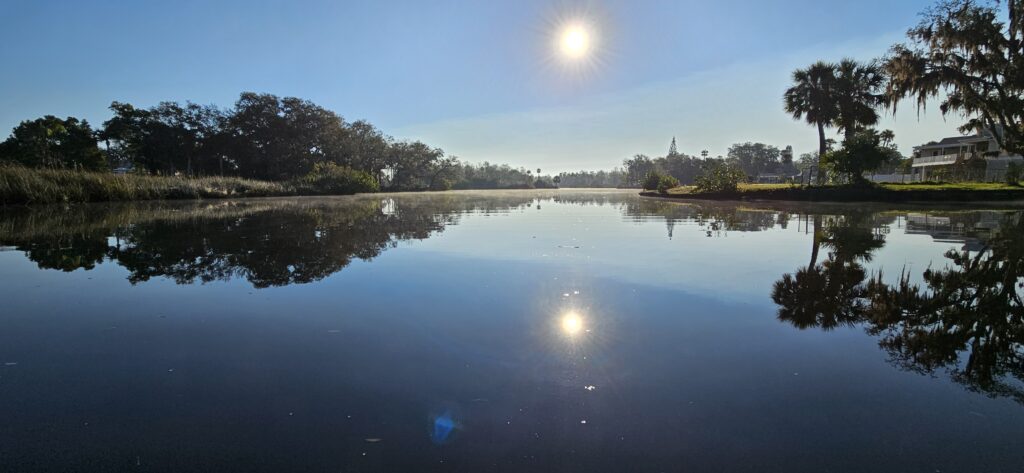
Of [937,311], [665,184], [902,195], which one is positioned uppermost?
[665,184]

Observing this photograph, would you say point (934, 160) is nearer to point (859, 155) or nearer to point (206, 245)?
point (859, 155)

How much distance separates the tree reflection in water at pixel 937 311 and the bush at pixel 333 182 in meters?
41.1

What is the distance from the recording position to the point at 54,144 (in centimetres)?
4988

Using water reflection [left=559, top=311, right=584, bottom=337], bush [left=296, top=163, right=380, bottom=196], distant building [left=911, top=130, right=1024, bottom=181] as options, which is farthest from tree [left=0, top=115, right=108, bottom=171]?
distant building [left=911, top=130, right=1024, bottom=181]

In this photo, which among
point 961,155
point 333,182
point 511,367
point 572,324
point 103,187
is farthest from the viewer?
point 961,155

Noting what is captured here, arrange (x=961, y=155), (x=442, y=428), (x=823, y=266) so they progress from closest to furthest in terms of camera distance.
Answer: (x=442, y=428)
(x=823, y=266)
(x=961, y=155)

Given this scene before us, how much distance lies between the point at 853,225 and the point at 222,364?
45.3ft

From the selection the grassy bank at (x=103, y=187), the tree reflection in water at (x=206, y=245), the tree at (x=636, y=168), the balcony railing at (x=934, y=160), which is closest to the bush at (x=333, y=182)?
the grassy bank at (x=103, y=187)

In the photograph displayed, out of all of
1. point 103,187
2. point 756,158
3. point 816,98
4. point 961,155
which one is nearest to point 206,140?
point 103,187

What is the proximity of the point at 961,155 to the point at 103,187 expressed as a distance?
6840 centimetres

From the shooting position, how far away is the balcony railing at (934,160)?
50.0 metres

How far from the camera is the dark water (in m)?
2.03

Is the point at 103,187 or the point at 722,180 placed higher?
the point at 722,180

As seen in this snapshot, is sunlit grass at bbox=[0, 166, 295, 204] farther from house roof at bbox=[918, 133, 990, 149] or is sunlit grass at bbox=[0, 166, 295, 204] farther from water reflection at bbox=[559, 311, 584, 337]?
house roof at bbox=[918, 133, 990, 149]
